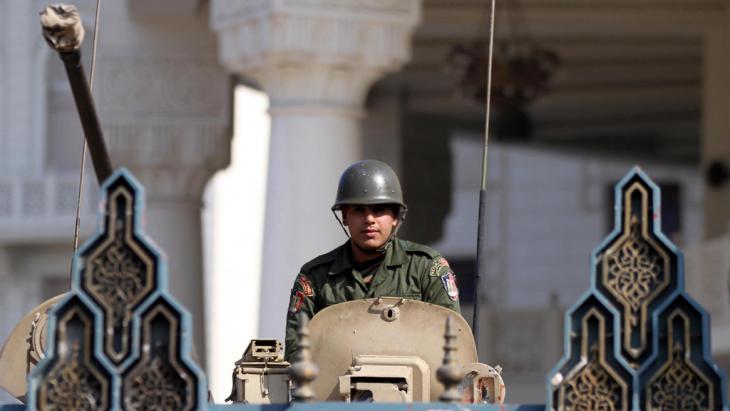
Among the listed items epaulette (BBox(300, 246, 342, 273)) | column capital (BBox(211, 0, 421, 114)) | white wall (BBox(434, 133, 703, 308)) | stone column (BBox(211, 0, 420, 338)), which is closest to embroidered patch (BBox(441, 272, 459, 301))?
epaulette (BBox(300, 246, 342, 273))

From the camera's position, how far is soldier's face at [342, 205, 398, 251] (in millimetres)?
10641

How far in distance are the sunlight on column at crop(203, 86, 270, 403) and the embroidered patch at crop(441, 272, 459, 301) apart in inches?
666

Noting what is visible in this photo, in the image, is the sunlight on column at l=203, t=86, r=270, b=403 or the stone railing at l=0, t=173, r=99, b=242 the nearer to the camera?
the sunlight on column at l=203, t=86, r=270, b=403

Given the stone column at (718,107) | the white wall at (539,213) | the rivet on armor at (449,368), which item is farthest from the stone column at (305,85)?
the white wall at (539,213)

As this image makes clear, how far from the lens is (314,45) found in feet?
64.5

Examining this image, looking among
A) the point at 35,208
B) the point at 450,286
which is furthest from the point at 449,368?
the point at 35,208

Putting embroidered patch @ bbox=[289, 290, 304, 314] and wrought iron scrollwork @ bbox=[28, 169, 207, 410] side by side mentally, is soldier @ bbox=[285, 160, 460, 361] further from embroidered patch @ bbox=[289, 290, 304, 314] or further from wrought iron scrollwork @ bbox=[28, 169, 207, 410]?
wrought iron scrollwork @ bbox=[28, 169, 207, 410]

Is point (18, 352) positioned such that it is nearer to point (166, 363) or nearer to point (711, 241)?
point (166, 363)

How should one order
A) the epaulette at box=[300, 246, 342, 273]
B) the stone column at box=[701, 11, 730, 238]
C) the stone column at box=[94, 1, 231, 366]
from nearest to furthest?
1. the epaulette at box=[300, 246, 342, 273]
2. the stone column at box=[94, 1, 231, 366]
3. the stone column at box=[701, 11, 730, 238]

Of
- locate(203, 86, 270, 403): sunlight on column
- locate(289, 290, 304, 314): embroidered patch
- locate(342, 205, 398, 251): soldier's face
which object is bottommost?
locate(289, 290, 304, 314): embroidered patch

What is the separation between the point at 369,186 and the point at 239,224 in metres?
18.9

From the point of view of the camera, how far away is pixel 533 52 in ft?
80.8

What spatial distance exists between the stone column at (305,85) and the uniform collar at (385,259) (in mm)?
8758

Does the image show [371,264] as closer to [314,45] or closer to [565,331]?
[565,331]
